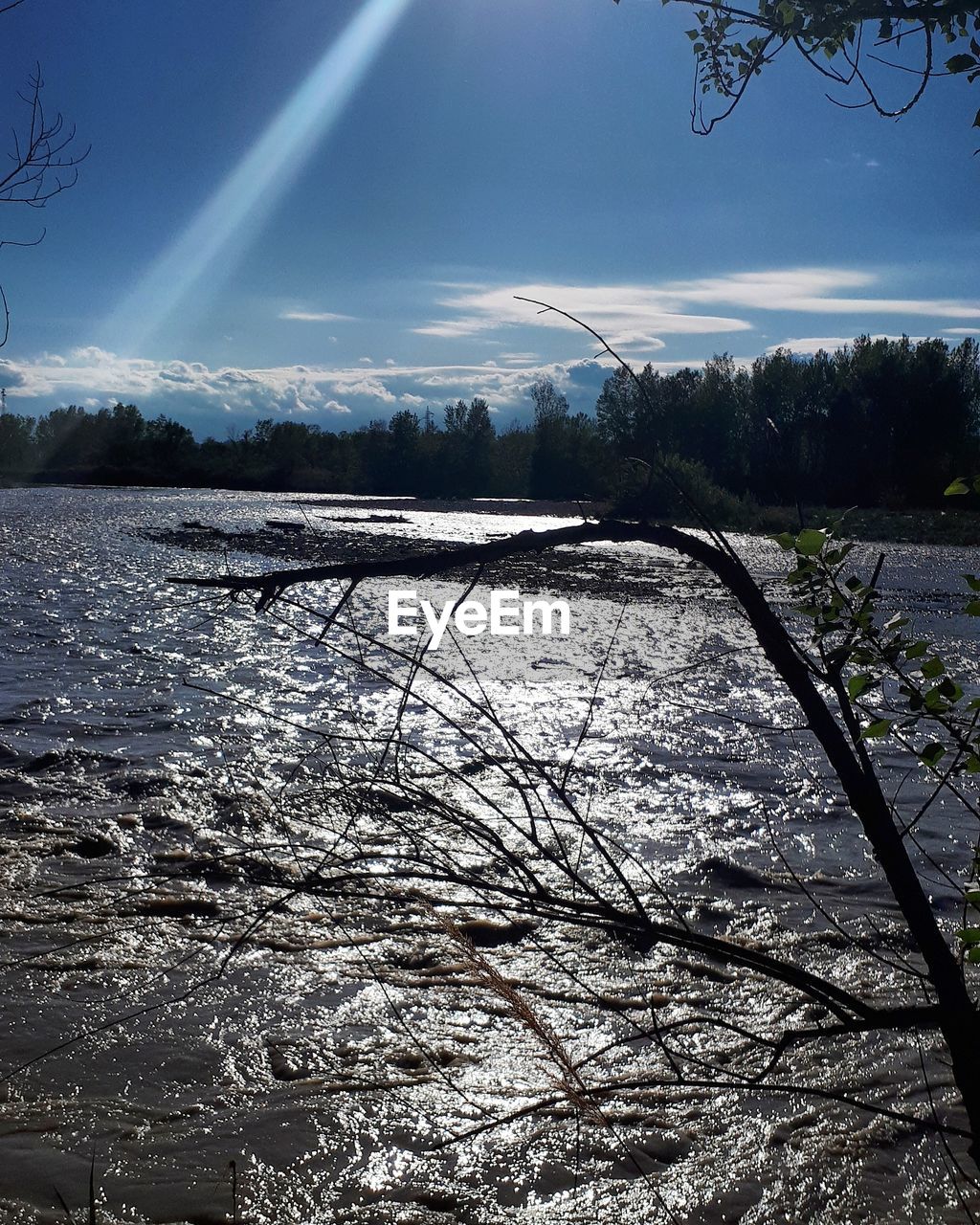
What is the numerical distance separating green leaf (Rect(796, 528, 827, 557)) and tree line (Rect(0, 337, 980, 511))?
0.37ft

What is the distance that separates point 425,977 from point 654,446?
2.87 m

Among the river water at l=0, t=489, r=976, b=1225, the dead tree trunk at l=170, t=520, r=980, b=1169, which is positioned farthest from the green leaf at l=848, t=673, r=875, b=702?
the river water at l=0, t=489, r=976, b=1225

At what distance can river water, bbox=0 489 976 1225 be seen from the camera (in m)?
2.80

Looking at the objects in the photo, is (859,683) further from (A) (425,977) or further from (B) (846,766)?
(A) (425,977)

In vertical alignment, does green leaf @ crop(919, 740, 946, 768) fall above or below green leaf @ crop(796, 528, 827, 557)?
below

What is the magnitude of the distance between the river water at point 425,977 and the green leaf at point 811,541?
33cm

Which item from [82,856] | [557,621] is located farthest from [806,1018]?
[557,621]

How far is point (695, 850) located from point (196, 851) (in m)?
2.50

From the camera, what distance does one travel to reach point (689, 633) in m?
12.4

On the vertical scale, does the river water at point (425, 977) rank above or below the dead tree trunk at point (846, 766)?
below

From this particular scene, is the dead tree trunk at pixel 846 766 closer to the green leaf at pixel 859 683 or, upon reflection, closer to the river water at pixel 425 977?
the green leaf at pixel 859 683

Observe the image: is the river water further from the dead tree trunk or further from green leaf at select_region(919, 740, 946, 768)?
green leaf at select_region(919, 740, 946, 768)

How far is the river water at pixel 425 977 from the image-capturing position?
110 inches

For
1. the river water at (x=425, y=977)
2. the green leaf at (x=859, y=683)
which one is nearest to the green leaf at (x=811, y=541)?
the green leaf at (x=859, y=683)
